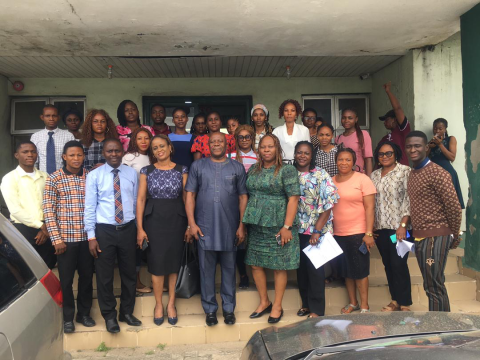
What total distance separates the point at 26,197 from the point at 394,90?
19.0 ft

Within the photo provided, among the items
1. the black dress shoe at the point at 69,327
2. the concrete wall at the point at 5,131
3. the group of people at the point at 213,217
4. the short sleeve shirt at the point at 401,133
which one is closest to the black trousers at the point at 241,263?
the group of people at the point at 213,217

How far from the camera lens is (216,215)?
409 centimetres

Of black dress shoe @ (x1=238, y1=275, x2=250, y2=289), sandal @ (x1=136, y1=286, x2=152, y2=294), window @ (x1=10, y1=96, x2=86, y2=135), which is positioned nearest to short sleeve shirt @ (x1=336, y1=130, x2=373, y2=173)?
black dress shoe @ (x1=238, y1=275, x2=250, y2=289)

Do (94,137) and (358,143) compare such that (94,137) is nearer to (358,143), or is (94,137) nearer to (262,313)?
(262,313)

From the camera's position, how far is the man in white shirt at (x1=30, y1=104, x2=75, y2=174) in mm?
5000

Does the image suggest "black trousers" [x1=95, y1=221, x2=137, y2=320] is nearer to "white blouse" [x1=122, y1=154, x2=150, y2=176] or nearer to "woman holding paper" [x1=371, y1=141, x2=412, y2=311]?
"white blouse" [x1=122, y1=154, x2=150, y2=176]

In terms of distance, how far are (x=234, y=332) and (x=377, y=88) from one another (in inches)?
220

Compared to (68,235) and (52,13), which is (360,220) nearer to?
(68,235)

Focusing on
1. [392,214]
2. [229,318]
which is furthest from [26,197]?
[392,214]

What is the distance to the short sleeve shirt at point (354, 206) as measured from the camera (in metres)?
4.25

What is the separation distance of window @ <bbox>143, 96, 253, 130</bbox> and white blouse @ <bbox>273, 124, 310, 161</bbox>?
10.3 feet

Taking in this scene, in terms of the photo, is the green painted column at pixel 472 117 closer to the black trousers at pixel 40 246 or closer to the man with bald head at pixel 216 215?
the man with bald head at pixel 216 215

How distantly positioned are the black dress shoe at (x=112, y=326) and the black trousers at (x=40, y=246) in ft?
3.22

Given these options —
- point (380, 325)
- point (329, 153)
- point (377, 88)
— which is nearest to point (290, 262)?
Result: point (329, 153)
